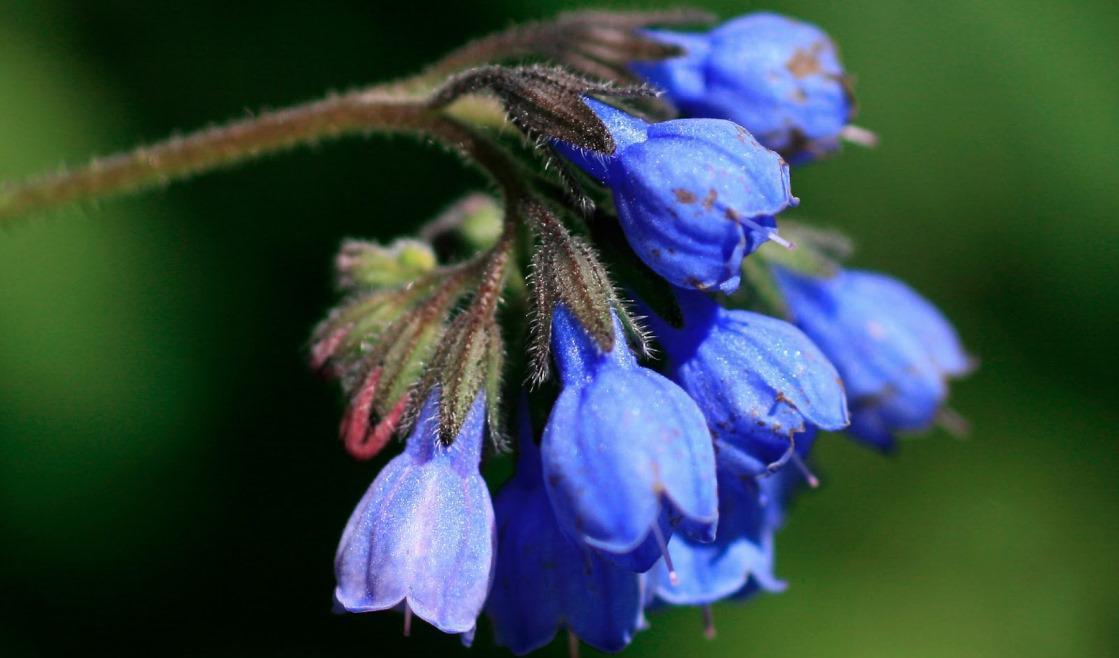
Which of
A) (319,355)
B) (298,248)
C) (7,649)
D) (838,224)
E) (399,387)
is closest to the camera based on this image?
(399,387)

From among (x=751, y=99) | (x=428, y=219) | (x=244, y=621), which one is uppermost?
(x=751, y=99)

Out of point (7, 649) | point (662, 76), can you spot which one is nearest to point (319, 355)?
point (662, 76)

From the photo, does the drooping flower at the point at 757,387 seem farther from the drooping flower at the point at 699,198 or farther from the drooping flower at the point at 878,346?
the drooping flower at the point at 878,346

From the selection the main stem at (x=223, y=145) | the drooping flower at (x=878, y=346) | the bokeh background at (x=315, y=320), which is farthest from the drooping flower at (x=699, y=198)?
the bokeh background at (x=315, y=320)

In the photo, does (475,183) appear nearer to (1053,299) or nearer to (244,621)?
(244,621)

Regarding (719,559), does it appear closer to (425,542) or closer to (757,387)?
(757,387)

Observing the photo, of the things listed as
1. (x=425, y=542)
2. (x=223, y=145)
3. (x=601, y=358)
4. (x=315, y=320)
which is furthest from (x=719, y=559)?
(x=315, y=320)

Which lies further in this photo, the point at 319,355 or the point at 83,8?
the point at 83,8
